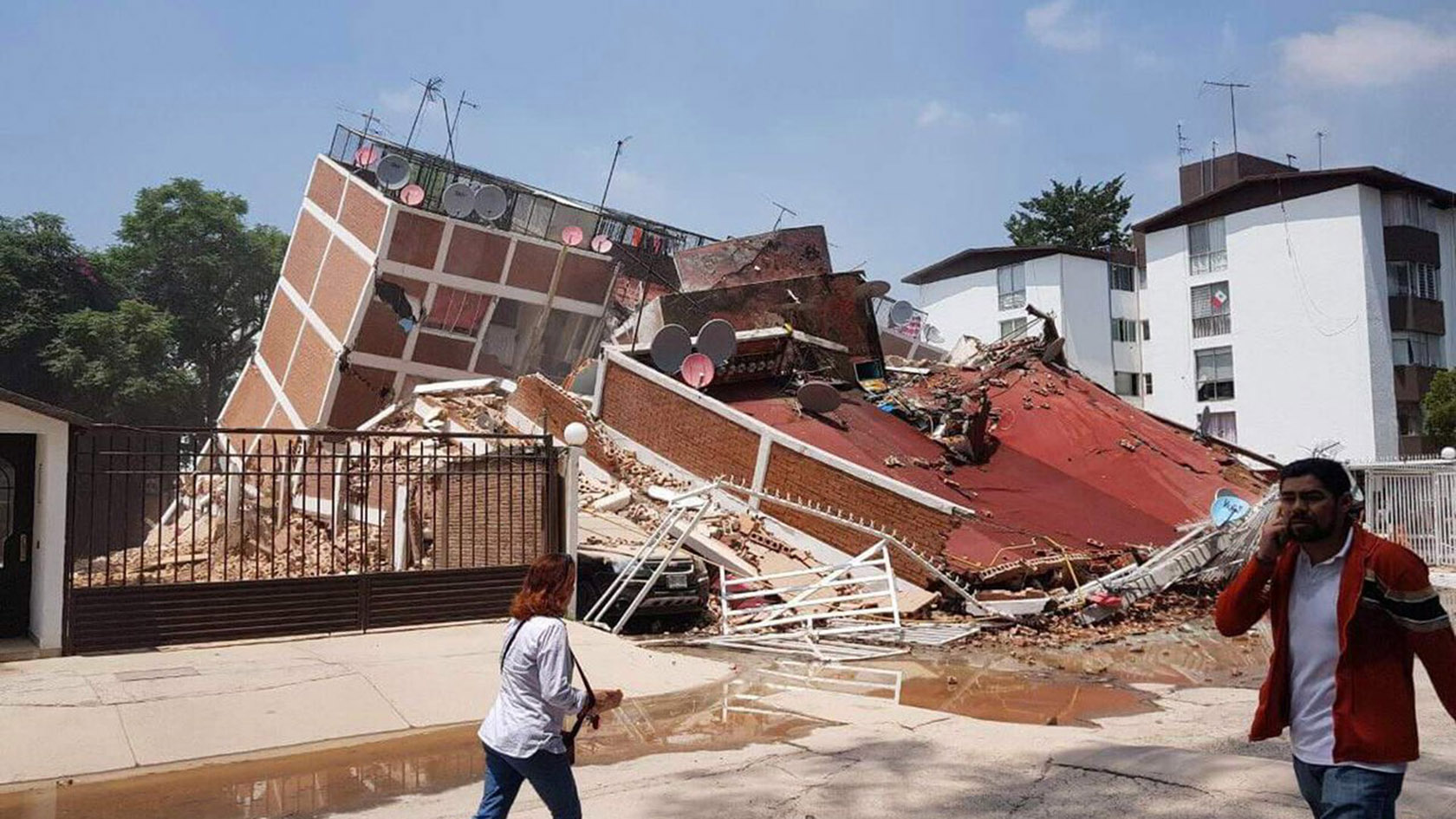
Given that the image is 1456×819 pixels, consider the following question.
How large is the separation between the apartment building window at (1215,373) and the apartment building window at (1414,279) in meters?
5.62

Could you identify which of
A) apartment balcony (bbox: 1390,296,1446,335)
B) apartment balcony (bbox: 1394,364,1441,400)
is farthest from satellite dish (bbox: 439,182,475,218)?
apartment balcony (bbox: 1394,364,1441,400)

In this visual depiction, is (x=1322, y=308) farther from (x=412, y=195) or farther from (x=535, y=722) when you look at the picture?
(x=535, y=722)

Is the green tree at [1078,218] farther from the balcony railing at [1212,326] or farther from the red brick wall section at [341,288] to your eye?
the red brick wall section at [341,288]

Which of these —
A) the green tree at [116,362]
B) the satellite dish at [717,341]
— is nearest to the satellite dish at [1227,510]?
the satellite dish at [717,341]

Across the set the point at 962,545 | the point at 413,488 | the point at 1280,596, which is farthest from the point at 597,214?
the point at 1280,596

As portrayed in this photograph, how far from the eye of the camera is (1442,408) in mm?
30938

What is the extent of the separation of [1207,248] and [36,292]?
42.7 metres

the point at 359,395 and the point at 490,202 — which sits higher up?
the point at 490,202

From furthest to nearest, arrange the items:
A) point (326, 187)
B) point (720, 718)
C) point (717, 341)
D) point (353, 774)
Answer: point (326, 187) → point (717, 341) → point (720, 718) → point (353, 774)

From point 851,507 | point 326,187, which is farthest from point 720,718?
point 326,187

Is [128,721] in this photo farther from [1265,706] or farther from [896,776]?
[1265,706]

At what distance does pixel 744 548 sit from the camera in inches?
581

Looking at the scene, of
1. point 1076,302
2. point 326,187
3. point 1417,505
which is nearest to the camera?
point 1417,505

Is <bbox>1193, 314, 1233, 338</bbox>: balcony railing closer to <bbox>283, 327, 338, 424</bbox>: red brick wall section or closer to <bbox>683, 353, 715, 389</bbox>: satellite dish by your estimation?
<bbox>683, 353, 715, 389</bbox>: satellite dish
